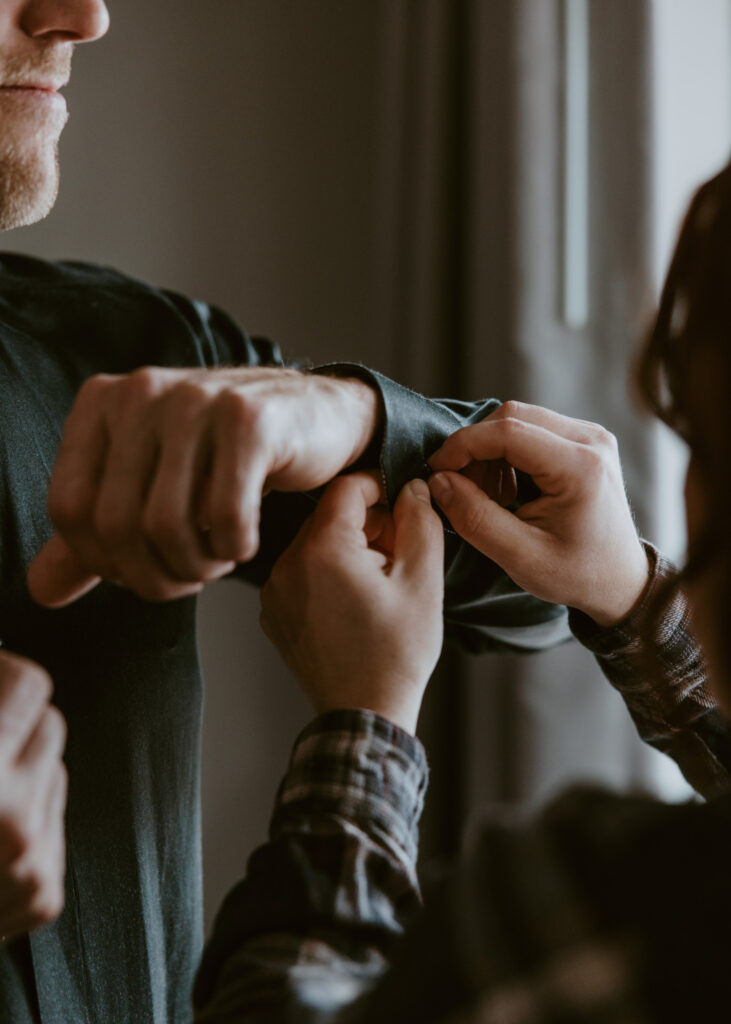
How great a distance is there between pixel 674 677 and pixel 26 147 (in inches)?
32.1

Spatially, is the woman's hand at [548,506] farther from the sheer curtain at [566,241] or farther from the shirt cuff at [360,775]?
the sheer curtain at [566,241]

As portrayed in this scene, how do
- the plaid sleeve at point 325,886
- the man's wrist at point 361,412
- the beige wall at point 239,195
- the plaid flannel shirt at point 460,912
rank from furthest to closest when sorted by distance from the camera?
the beige wall at point 239,195
the man's wrist at point 361,412
the plaid sleeve at point 325,886
the plaid flannel shirt at point 460,912

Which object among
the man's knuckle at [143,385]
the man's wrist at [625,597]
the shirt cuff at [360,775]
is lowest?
the man's wrist at [625,597]

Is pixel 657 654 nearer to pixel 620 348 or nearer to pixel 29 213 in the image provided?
pixel 29 213

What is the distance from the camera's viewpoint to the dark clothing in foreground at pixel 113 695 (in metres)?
0.82

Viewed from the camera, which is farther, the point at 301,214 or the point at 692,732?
the point at 301,214

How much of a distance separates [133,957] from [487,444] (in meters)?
0.53

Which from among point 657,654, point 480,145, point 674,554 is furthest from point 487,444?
point 480,145

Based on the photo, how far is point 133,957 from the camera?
86 centimetres

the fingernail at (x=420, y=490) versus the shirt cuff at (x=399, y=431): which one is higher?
the shirt cuff at (x=399, y=431)

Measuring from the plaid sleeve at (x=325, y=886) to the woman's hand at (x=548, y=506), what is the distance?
0.74 feet

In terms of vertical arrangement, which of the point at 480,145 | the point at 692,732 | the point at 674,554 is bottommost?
the point at 674,554

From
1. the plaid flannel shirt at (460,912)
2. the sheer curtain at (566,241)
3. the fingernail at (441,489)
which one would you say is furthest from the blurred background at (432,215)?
the plaid flannel shirt at (460,912)

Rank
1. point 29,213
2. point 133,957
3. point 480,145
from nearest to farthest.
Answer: point 133,957 → point 29,213 → point 480,145
